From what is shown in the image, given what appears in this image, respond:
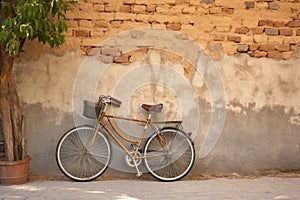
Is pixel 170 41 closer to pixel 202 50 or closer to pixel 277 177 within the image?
pixel 202 50

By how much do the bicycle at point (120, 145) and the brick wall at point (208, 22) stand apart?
96cm

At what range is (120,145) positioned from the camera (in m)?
4.60

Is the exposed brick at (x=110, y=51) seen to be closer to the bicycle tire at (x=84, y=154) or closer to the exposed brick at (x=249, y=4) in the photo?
the bicycle tire at (x=84, y=154)

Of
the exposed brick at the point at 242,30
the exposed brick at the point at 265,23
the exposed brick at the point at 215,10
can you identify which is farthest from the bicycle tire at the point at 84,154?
the exposed brick at the point at 265,23

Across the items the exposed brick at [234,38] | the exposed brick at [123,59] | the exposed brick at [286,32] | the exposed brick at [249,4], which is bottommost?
the exposed brick at [123,59]

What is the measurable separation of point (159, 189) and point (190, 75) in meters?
1.65

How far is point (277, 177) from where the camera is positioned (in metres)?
4.76

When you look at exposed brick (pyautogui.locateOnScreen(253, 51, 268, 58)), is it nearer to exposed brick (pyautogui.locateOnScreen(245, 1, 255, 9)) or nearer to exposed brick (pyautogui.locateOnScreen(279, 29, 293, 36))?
exposed brick (pyautogui.locateOnScreen(279, 29, 293, 36))

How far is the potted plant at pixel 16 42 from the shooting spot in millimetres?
3672

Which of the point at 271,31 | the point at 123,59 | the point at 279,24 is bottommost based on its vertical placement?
the point at 123,59

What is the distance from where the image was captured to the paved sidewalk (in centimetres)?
388

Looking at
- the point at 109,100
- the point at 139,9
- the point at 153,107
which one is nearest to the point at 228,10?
the point at 139,9

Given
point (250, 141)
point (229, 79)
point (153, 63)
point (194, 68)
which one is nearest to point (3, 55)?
point (153, 63)

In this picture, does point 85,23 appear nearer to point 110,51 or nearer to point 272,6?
point 110,51
